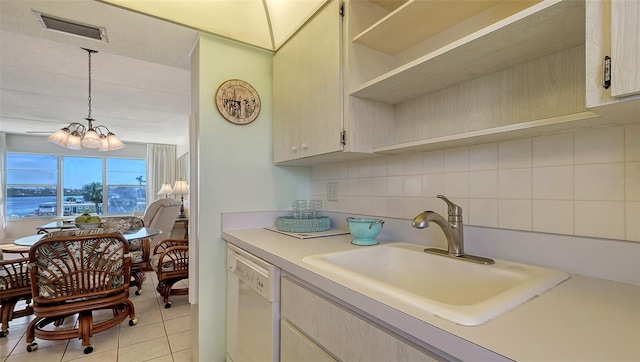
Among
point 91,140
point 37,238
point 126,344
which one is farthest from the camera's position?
point 91,140

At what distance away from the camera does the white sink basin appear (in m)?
0.61

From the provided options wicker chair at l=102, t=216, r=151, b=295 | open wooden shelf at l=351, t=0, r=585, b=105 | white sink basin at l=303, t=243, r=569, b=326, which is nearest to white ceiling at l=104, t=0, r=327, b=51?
open wooden shelf at l=351, t=0, r=585, b=105

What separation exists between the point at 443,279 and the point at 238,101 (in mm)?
1548

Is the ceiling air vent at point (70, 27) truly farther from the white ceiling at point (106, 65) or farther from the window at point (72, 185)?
the window at point (72, 185)

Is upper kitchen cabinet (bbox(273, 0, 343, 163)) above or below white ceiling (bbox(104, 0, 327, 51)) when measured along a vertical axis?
below

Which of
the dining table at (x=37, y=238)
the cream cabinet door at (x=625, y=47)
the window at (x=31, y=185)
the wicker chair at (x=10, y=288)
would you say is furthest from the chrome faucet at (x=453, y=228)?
the window at (x=31, y=185)

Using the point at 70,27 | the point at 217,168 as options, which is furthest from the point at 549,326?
the point at 70,27

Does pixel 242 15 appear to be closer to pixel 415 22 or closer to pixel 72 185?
pixel 415 22

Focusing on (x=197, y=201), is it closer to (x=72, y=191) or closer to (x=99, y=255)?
(x=99, y=255)

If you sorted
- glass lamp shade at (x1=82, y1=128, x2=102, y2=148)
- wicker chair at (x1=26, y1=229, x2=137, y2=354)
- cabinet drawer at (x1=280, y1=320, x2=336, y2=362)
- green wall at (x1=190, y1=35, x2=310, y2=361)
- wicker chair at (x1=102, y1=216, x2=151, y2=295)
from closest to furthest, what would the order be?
1. cabinet drawer at (x1=280, y1=320, x2=336, y2=362)
2. green wall at (x1=190, y1=35, x2=310, y2=361)
3. wicker chair at (x1=26, y1=229, x2=137, y2=354)
4. wicker chair at (x1=102, y1=216, x2=151, y2=295)
5. glass lamp shade at (x1=82, y1=128, x2=102, y2=148)

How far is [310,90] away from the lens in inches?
60.9

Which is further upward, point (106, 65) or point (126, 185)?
point (106, 65)

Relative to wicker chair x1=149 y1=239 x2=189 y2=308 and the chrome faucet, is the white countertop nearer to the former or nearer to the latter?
the chrome faucet

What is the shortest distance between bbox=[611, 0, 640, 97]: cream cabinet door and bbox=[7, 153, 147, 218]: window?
8641 mm
